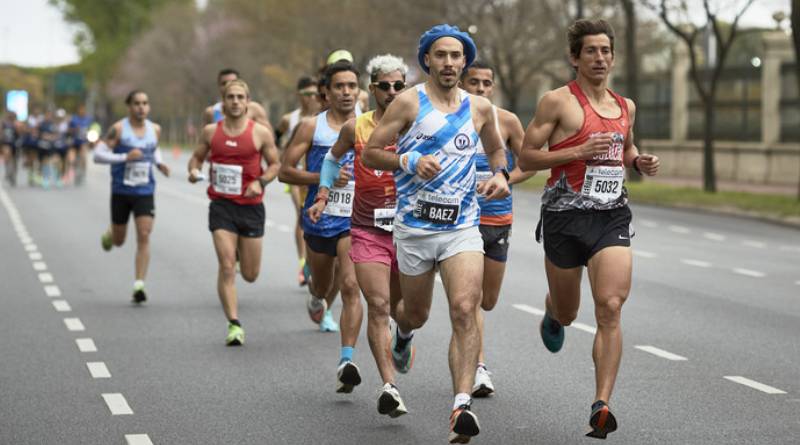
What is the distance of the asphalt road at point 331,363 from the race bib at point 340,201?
0.97m

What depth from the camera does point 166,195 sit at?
33312 millimetres

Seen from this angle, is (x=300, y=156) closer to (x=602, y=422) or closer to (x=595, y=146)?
(x=595, y=146)

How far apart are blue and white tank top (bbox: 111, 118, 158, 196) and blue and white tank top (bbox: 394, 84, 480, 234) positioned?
6721 millimetres

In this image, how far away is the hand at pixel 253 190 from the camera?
11430 millimetres

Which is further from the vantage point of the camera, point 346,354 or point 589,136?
point 346,354

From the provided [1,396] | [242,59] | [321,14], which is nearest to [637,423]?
[1,396]

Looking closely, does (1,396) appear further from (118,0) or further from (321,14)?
(118,0)

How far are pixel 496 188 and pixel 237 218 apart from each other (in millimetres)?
4348

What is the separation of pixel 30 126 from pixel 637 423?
31932 millimetres

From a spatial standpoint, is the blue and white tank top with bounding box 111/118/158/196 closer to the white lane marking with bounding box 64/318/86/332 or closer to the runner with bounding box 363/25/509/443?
the white lane marking with bounding box 64/318/86/332

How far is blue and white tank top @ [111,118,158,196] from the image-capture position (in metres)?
14.1

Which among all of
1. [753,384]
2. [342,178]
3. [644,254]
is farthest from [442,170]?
[644,254]

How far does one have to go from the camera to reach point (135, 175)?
46.4ft

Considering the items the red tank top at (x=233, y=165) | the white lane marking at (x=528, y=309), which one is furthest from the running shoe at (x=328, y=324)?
the white lane marking at (x=528, y=309)
